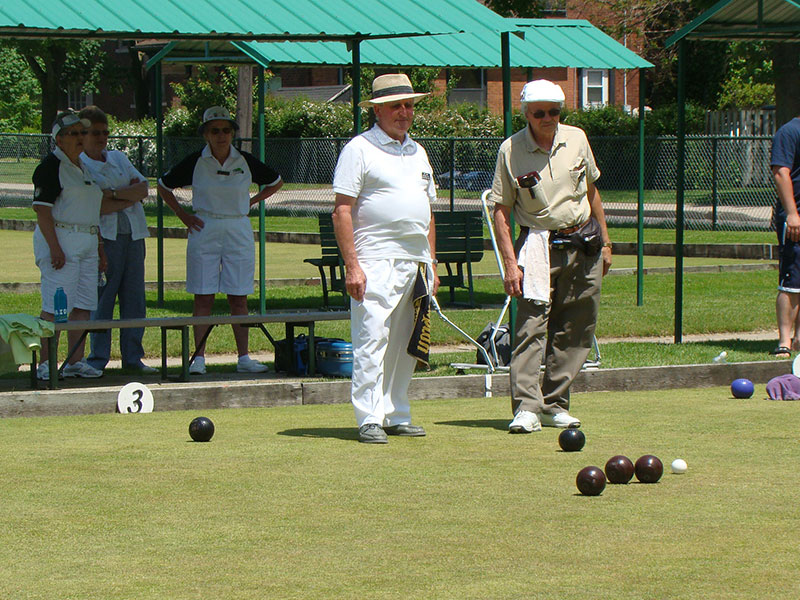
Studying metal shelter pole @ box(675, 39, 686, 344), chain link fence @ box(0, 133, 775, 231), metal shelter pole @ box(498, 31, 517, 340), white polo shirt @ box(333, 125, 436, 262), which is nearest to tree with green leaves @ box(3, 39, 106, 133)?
chain link fence @ box(0, 133, 775, 231)

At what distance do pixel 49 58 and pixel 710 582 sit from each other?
44403mm

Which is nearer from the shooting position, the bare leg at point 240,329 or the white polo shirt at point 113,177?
the white polo shirt at point 113,177

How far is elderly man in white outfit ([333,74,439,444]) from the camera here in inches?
293

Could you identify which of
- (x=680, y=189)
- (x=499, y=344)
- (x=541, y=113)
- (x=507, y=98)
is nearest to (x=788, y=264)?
(x=680, y=189)

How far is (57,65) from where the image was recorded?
45812 millimetres

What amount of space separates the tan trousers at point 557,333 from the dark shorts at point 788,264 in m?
3.01

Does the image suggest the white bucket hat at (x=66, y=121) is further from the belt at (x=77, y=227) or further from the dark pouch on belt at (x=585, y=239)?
the dark pouch on belt at (x=585, y=239)

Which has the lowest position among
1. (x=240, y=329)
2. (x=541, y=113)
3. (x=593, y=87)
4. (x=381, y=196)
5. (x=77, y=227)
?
(x=240, y=329)

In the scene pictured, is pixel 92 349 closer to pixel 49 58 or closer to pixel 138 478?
pixel 138 478

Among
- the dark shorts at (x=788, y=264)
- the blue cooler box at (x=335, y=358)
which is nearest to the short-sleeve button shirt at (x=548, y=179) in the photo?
the blue cooler box at (x=335, y=358)

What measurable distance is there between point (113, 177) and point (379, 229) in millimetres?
3508

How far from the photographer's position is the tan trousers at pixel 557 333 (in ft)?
25.7

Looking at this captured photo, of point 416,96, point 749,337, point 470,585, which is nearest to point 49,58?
point 749,337

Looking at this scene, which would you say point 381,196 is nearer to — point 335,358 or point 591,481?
point 591,481
